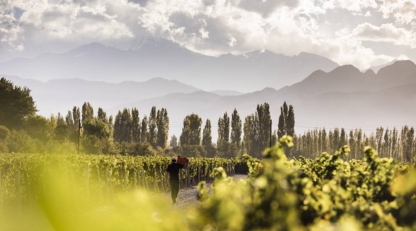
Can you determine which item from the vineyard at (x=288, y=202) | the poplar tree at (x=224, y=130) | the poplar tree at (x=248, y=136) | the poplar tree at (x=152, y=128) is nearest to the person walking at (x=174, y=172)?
the vineyard at (x=288, y=202)

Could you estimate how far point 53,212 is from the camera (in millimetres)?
19906

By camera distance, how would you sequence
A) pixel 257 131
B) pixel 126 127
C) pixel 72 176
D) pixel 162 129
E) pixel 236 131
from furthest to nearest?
1. pixel 236 131
2. pixel 162 129
3. pixel 126 127
4. pixel 257 131
5. pixel 72 176

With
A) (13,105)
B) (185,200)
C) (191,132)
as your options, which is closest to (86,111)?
(191,132)

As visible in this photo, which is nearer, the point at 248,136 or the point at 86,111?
the point at 248,136

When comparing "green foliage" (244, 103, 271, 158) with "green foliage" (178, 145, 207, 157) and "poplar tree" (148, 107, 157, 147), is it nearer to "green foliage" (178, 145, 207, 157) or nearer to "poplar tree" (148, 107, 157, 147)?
"green foliage" (178, 145, 207, 157)

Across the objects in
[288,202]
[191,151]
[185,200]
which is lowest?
[191,151]

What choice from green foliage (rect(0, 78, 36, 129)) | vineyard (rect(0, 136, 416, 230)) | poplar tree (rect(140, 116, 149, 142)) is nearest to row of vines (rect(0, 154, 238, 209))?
vineyard (rect(0, 136, 416, 230))

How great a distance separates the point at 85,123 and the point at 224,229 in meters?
84.5

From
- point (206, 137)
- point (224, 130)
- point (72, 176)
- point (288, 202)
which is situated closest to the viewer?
point (288, 202)

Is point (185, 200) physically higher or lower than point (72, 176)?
lower

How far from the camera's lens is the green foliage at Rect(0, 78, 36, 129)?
68812 mm

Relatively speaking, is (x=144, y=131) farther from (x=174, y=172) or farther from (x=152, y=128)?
(x=174, y=172)

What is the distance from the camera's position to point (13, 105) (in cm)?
7000

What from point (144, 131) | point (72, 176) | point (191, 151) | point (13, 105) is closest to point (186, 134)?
point (144, 131)
